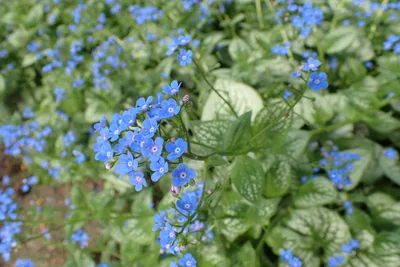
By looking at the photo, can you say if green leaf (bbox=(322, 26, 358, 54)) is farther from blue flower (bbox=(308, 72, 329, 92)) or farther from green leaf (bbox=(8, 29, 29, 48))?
green leaf (bbox=(8, 29, 29, 48))

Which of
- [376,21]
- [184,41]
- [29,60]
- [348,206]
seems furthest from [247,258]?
[29,60]

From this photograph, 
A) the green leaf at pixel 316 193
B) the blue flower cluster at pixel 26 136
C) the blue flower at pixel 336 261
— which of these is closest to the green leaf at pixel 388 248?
the blue flower at pixel 336 261

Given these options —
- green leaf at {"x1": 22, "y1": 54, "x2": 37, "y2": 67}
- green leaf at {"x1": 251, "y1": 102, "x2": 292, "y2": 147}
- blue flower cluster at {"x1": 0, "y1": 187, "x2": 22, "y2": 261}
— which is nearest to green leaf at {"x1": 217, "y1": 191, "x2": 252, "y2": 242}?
green leaf at {"x1": 251, "y1": 102, "x2": 292, "y2": 147}

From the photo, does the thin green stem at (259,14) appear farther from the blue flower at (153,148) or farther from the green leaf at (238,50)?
the blue flower at (153,148)

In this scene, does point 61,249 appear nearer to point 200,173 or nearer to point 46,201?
point 46,201

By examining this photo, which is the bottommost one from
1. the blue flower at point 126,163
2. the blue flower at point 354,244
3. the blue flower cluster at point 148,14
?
the blue flower at point 354,244

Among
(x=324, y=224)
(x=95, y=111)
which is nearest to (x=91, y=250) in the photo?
(x=95, y=111)

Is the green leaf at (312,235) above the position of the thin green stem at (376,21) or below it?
below
